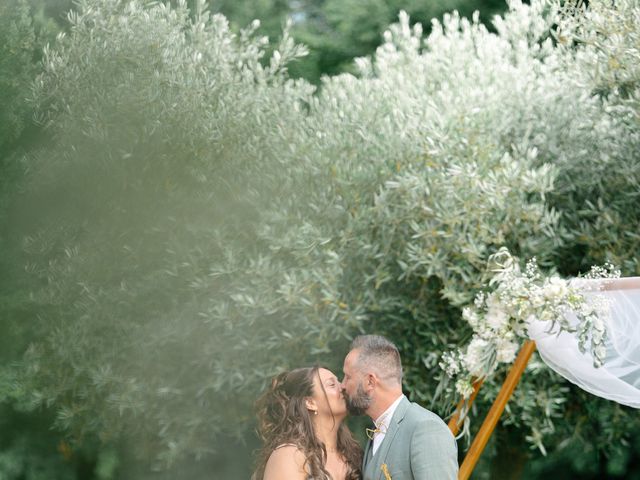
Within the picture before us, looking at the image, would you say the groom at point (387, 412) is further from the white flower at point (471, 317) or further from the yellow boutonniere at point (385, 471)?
the white flower at point (471, 317)

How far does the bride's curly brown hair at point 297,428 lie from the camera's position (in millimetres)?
4098

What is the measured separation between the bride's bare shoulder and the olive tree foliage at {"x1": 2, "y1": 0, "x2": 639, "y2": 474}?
289 centimetres

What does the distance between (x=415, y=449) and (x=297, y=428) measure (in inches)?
26.1

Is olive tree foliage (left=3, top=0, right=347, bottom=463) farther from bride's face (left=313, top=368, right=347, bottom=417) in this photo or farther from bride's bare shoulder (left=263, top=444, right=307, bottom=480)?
bride's bare shoulder (left=263, top=444, right=307, bottom=480)

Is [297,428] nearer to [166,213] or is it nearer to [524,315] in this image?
[524,315]

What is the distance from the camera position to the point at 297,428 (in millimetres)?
4156

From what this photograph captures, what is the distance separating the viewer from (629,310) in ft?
16.5

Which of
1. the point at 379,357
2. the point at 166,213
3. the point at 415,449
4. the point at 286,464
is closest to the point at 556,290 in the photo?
the point at 379,357

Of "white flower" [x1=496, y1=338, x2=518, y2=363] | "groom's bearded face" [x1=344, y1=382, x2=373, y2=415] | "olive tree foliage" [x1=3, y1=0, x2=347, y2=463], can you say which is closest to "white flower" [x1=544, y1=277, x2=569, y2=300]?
"white flower" [x1=496, y1=338, x2=518, y2=363]

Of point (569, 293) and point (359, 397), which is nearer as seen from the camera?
point (359, 397)

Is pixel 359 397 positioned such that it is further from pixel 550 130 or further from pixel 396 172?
pixel 550 130

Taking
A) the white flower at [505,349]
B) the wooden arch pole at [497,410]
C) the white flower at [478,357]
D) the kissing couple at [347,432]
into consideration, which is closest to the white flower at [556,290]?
the white flower at [505,349]

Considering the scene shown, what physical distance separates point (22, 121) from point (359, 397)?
541 centimetres

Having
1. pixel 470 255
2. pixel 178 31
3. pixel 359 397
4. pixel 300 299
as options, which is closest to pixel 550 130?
pixel 470 255
